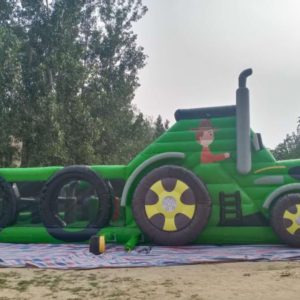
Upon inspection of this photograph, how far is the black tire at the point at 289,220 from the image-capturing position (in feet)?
15.8

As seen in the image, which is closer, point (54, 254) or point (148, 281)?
point (148, 281)

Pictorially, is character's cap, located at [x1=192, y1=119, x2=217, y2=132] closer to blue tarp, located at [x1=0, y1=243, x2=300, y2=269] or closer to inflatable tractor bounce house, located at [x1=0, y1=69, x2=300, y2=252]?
inflatable tractor bounce house, located at [x1=0, y1=69, x2=300, y2=252]

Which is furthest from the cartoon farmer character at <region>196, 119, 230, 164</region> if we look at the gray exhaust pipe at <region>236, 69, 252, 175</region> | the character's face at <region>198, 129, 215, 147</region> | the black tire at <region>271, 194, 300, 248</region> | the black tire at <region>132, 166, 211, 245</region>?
Result: the black tire at <region>271, 194, 300, 248</region>

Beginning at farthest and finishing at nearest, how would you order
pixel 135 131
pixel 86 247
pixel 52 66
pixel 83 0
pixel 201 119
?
pixel 135 131 < pixel 83 0 < pixel 52 66 < pixel 201 119 < pixel 86 247

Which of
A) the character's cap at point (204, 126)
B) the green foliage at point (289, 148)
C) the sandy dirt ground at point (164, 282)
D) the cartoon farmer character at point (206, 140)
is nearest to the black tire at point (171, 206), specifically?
the cartoon farmer character at point (206, 140)

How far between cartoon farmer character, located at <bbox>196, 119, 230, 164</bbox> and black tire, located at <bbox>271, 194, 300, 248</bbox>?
0.91 meters

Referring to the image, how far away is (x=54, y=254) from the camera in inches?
184

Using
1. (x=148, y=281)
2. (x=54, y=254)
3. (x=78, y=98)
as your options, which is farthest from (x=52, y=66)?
(x=148, y=281)

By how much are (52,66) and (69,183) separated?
1151cm

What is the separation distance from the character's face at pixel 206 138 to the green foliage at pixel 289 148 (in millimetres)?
16826

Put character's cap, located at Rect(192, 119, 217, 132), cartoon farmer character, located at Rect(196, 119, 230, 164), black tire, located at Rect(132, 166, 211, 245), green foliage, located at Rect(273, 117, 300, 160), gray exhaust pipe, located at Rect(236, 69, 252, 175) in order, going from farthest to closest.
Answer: green foliage, located at Rect(273, 117, 300, 160) < character's cap, located at Rect(192, 119, 217, 132) < cartoon farmer character, located at Rect(196, 119, 230, 164) < gray exhaust pipe, located at Rect(236, 69, 252, 175) < black tire, located at Rect(132, 166, 211, 245)

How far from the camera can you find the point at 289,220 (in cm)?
484

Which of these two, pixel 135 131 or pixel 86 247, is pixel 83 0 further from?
pixel 86 247

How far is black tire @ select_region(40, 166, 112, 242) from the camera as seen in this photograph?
538 centimetres
